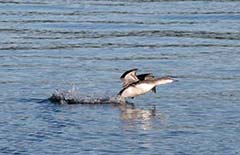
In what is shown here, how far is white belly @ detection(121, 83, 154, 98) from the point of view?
72.8ft

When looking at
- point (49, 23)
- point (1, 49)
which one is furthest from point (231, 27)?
point (1, 49)

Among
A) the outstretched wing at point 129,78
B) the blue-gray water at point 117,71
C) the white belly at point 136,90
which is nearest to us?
the blue-gray water at point 117,71

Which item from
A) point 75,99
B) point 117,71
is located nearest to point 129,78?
point 75,99

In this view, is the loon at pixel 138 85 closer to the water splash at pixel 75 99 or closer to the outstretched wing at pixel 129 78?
the outstretched wing at pixel 129 78

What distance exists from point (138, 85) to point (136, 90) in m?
0.15

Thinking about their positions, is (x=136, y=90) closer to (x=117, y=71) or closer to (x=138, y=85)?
(x=138, y=85)

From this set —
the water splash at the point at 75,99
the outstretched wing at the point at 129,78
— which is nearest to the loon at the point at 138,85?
the outstretched wing at the point at 129,78

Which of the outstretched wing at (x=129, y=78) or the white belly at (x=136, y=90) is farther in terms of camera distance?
the outstretched wing at (x=129, y=78)

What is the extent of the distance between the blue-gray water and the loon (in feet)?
0.96

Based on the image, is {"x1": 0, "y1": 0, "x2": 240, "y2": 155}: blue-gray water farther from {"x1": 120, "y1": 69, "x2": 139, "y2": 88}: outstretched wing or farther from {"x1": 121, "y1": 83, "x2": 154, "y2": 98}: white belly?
{"x1": 120, "y1": 69, "x2": 139, "y2": 88}: outstretched wing

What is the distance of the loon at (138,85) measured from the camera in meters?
22.2

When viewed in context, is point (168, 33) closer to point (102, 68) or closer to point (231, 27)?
point (231, 27)

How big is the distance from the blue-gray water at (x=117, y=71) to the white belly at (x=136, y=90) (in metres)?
0.27

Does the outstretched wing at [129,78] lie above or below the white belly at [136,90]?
above
